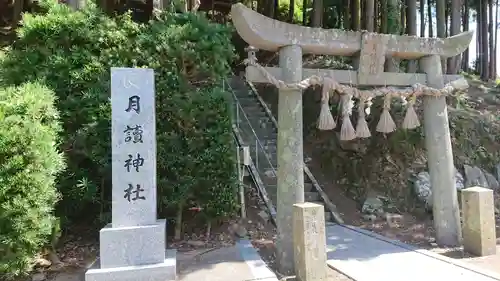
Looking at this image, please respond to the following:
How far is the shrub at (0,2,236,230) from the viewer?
5145mm

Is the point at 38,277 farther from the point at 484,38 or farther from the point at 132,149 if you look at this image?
the point at 484,38

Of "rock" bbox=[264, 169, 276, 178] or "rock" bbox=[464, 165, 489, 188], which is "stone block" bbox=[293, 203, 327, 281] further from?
"rock" bbox=[464, 165, 489, 188]

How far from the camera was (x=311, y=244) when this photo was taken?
13.4 feet

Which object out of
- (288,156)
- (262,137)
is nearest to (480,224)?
(288,156)

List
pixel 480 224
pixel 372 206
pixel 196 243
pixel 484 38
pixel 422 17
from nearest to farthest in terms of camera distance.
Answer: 1. pixel 480 224
2. pixel 196 243
3. pixel 372 206
4. pixel 484 38
5. pixel 422 17

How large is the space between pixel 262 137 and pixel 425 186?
4.06 metres

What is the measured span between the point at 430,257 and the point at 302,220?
7.09 feet

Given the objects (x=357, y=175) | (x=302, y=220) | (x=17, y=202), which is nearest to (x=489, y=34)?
(x=357, y=175)

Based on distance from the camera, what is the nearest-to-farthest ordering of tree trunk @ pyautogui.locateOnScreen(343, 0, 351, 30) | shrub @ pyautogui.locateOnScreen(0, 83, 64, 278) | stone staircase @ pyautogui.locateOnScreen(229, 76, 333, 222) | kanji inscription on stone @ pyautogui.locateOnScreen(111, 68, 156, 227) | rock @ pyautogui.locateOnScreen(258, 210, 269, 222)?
shrub @ pyautogui.locateOnScreen(0, 83, 64, 278), kanji inscription on stone @ pyautogui.locateOnScreen(111, 68, 156, 227), rock @ pyautogui.locateOnScreen(258, 210, 269, 222), stone staircase @ pyautogui.locateOnScreen(229, 76, 333, 222), tree trunk @ pyautogui.locateOnScreen(343, 0, 351, 30)

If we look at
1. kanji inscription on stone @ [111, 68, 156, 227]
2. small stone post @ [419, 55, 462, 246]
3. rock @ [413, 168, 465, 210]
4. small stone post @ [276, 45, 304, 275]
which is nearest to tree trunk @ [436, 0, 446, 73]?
rock @ [413, 168, 465, 210]

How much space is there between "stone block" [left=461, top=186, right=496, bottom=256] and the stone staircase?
2.60 metres

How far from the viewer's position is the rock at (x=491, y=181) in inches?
318

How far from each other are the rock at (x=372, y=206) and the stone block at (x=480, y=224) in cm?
221

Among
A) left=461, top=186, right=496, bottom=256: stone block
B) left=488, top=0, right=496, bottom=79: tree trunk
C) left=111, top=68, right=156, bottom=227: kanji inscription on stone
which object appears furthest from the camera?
left=488, top=0, right=496, bottom=79: tree trunk
